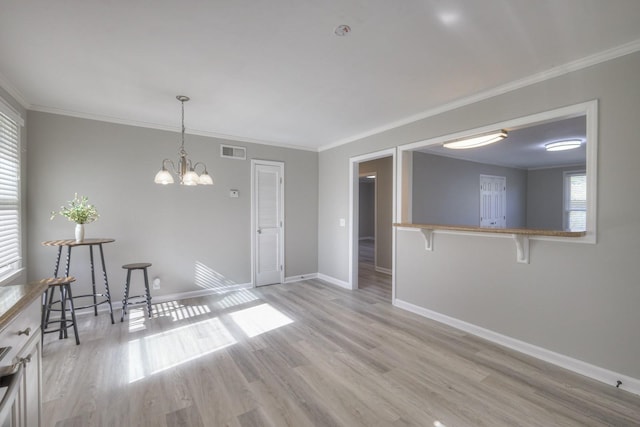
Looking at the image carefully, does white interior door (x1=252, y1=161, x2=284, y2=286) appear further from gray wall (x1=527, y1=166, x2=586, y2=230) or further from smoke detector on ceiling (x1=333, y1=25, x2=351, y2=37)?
gray wall (x1=527, y1=166, x2=586, y2=230)

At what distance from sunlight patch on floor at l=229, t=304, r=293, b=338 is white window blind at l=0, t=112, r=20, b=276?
7.88 ft

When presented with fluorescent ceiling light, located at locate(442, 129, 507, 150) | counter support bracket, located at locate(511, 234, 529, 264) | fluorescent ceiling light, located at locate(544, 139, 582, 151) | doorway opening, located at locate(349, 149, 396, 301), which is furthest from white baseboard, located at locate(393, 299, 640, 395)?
fluorescent ceiling light, located at locate(544, 139, 582, 151)

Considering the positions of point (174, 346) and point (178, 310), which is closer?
point (174, 346)

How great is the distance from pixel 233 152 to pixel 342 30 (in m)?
3.32

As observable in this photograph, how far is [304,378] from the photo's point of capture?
2.42 m

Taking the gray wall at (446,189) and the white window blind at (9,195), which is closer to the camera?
the white window blind at (9,195)

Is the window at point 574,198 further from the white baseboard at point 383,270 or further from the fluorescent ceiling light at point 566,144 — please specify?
the white baseboard at point 383,270

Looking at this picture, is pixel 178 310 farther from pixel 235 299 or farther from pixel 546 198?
pixel 546 198

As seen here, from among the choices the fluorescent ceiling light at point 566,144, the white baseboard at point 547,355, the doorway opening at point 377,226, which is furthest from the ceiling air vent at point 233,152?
the fluorescent ceiling light at point 566,144

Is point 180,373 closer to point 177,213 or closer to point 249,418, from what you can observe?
point 249,418

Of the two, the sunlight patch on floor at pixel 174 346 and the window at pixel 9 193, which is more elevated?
the window at pixel 9 193

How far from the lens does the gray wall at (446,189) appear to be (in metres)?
5.54

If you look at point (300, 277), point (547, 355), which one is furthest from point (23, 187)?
point (547, 355)

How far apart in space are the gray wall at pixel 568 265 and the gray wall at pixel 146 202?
293 centimetres
